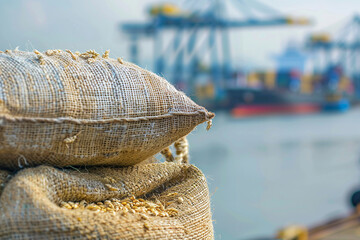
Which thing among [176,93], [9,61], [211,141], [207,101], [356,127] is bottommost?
[356,127]

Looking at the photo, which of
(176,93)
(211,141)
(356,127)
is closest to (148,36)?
(211,141)

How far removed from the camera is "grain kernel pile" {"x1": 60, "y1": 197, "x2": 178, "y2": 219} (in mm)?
925

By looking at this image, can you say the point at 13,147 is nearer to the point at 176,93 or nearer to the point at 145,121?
the point at 145,121

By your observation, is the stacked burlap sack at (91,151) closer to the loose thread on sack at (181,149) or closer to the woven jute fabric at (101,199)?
the woven jute fabric at (101,199)

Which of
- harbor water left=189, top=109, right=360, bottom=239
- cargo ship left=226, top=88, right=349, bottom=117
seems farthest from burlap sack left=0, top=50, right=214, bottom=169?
cargo ship left=226, top=88, right=349, bottom=117

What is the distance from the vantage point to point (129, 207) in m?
0.98

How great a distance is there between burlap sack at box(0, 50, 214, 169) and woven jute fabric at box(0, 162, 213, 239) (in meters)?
0.05

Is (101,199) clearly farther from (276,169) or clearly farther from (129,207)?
(276,169)

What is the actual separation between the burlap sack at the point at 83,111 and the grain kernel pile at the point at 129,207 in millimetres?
106

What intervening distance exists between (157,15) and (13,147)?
17956mm

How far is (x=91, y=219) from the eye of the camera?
858mm

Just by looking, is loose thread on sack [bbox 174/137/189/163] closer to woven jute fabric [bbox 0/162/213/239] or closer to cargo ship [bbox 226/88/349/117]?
woven jute fabric [bbox 0/162/213/239]

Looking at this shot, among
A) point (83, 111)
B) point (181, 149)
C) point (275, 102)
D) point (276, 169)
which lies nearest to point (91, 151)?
point (83, 111)

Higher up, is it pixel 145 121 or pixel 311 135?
pixel 145 121
